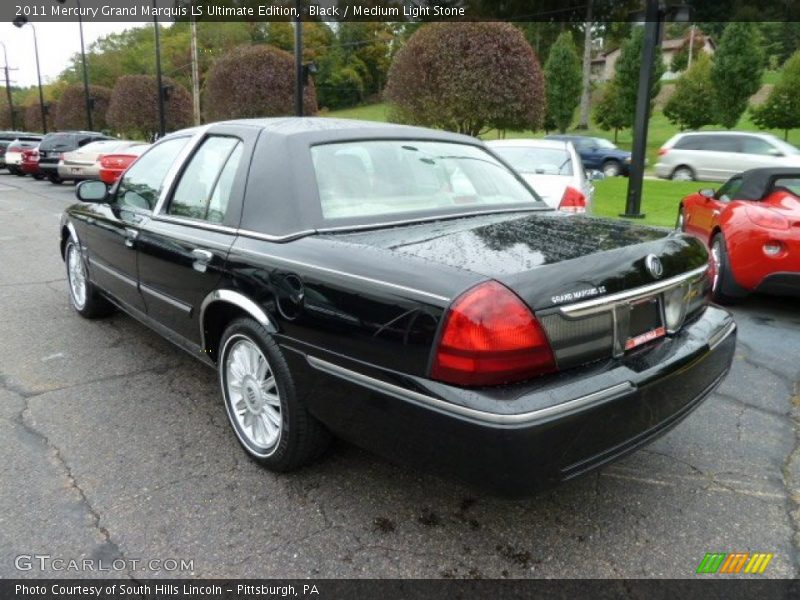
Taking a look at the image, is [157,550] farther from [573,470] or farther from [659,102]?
[659,102]

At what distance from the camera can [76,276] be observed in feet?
17.1

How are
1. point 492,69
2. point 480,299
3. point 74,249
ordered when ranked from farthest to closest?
point 492,69
point 74,249
point 480,299

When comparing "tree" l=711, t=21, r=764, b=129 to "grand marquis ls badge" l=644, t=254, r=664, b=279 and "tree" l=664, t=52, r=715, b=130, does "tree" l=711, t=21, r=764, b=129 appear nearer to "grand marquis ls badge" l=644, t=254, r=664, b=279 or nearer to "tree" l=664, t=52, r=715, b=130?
"tree" l=664, t=52, r=715, b=130

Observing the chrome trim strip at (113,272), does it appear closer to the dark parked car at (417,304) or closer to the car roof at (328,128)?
the dark parked car at (417,304)

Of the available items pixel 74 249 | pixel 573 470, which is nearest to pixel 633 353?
pixel 573 470

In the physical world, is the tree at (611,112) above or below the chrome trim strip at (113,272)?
above

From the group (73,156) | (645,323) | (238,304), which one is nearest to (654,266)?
(645,323)

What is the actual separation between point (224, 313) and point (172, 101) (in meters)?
37.5

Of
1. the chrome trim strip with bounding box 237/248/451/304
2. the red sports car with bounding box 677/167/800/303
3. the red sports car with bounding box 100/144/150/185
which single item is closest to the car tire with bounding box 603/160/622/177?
the red sports car with bounding box 100/144/150/185

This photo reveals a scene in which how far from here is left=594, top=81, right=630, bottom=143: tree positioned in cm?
3556

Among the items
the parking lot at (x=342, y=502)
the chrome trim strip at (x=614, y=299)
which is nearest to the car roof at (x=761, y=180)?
the parking lot at (x=342, y=502)

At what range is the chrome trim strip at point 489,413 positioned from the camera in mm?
1922

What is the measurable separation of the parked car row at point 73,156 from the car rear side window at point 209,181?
11801 millimetres

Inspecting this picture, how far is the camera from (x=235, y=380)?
118 inches
